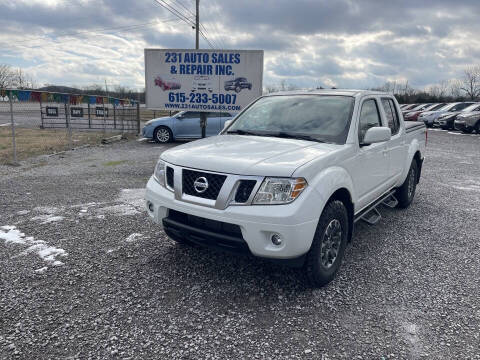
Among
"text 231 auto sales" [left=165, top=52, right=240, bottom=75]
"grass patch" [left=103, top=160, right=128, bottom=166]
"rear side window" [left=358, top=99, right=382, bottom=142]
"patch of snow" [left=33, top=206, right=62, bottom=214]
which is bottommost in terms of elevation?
"grass patch" [left=103, top=160, right=128, bottom=166]

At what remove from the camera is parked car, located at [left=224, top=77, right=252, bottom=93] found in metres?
10.3

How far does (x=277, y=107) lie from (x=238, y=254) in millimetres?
2076

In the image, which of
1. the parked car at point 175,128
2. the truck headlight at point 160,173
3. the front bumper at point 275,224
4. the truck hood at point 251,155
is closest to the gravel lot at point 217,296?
the front bumper at point 275,224

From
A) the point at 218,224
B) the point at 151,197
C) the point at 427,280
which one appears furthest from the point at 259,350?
the point at 427,280

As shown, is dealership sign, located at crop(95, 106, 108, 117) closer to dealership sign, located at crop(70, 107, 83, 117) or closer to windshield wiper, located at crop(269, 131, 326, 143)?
dealership sign, located at crop(70, 107, 83, 117)

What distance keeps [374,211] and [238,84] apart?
6.37 m

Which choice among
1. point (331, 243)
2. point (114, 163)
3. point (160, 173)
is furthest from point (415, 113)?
point (160, 173)

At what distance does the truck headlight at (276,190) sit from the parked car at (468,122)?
20.0 m

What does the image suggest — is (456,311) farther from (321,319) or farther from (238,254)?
(238,254)

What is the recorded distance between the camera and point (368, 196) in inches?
166

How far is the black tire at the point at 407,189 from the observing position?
576 cm

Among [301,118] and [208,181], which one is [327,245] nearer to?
[208,181]

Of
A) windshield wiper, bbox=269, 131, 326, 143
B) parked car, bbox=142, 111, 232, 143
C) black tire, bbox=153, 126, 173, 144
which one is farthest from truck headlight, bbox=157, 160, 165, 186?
black tire, bbox=153, 126, 173, 144

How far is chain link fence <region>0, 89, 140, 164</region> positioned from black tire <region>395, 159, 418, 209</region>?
8965mm
